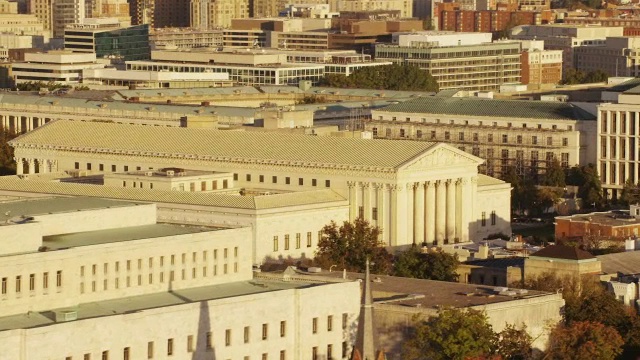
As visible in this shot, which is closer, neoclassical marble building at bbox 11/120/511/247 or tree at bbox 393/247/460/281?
tree at bbox 393/247/460/281

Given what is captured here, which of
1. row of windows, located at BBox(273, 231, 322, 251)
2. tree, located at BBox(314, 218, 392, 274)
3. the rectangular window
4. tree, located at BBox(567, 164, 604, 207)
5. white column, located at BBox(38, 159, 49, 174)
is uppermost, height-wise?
white column, located at BBox(38, 159, 49, 174)

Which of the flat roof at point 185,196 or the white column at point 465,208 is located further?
the white column at point 465,208

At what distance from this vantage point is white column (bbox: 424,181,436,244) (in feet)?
517

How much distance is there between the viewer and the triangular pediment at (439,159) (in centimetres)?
15638

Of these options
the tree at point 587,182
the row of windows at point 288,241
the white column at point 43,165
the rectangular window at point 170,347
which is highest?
the white column at point 43,165

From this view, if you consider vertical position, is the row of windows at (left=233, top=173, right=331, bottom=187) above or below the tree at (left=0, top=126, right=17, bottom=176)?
above

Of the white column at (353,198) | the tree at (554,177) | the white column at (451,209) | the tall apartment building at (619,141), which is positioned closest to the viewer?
the white column at (353,198)

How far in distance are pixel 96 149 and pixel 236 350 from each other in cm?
6191

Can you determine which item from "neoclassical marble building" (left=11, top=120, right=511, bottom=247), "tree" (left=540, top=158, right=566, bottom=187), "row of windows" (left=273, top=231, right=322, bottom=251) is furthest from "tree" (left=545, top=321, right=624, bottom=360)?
"tree" (left=540, top=158, right=566, bottom=187)

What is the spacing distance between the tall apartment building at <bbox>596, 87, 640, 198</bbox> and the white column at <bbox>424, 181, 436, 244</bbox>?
35102 millimetres

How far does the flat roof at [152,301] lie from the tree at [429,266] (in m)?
16.4

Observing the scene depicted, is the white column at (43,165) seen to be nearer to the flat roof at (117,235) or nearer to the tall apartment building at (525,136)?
the tall apartment building at (525,136)

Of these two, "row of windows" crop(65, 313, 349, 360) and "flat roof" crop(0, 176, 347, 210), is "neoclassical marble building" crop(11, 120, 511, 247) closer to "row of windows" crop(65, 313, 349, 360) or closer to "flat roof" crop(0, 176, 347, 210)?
"flat roof" crop(0, 176, 347, 210)

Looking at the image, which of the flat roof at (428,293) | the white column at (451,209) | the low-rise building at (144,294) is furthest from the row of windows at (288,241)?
the low-rise building at (144,294)
